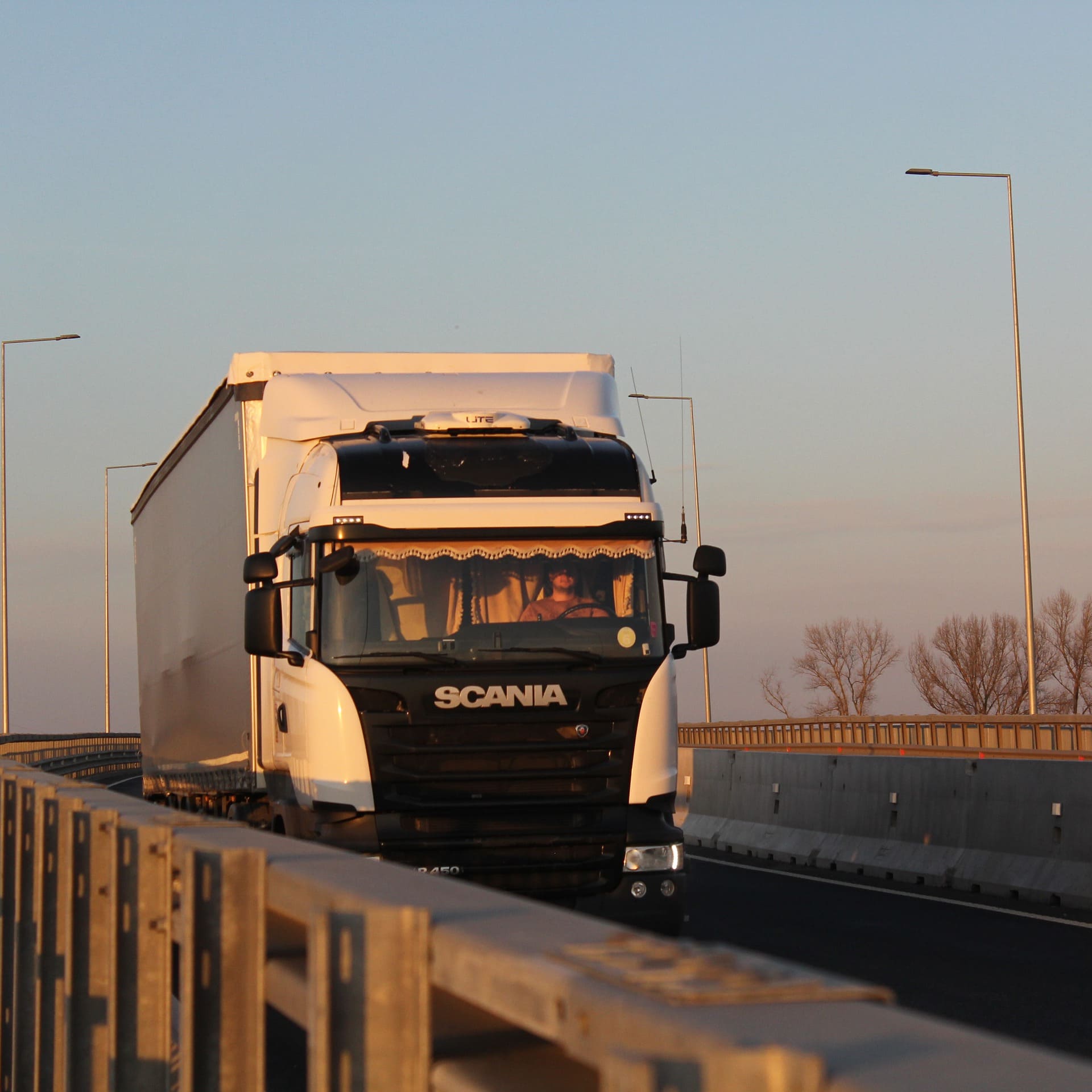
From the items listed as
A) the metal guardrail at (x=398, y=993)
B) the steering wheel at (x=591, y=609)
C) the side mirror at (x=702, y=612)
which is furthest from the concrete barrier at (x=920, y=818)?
the metal guardrail at (x=398, y=993)

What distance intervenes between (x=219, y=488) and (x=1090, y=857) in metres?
7.51

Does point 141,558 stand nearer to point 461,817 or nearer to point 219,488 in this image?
point 219,488

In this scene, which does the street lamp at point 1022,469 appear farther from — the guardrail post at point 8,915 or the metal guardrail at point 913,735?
the guardrail post at point 8,915

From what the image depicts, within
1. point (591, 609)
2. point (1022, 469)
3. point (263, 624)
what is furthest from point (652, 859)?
point (1022, 469)

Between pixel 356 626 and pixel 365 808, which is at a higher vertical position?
pixel 356 626

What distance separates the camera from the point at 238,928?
3.63 meters

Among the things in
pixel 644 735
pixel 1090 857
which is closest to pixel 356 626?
pixel 644 735

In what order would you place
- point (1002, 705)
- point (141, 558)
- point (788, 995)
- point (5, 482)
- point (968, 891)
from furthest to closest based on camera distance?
point (1002, 705) < point (5, 482) < point (141, 558) < point (968, 891) < point (788, 995)

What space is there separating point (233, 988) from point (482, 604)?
748 centimetres

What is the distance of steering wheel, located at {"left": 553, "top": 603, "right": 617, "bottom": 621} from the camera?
11156 mm

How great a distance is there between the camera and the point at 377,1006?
270 cm

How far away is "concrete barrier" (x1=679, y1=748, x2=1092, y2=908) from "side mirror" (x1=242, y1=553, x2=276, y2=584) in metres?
7.34

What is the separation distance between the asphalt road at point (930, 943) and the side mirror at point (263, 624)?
Answer: 3927 millimetres

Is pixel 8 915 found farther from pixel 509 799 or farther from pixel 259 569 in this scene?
pixel 509 799
